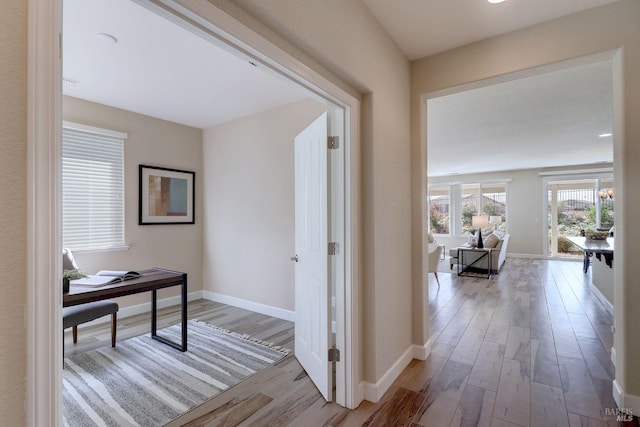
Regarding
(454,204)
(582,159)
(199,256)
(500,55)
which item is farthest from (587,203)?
(199,256)

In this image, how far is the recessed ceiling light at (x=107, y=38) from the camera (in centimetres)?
224

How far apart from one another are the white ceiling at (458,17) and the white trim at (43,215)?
1.84 metres

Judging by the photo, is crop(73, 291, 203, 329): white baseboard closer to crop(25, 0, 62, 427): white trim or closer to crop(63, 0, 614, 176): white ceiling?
crop(63, 0, 614, 176): white ceiling

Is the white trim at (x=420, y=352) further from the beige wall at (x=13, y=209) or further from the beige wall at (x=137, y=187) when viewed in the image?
the beige wall at (x=137, y=187)

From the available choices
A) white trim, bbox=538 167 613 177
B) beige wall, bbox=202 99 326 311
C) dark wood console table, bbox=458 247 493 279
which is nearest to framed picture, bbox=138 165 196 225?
beige wall, bbox=202 99 326 311

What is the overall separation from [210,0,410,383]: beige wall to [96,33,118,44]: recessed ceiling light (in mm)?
1616

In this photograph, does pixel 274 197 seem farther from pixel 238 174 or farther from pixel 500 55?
pixel 500 55

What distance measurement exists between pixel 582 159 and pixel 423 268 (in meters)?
7.47

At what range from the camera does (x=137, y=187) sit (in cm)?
393

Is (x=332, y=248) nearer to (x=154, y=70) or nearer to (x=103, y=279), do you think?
(x=103, y=279)

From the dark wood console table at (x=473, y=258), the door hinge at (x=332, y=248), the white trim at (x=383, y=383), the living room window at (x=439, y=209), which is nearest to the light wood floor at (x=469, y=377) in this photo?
the white trim at (x=383, y=383)

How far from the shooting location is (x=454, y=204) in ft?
33.8

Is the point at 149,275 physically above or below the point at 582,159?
below

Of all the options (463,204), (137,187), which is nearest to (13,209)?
(137,187)
